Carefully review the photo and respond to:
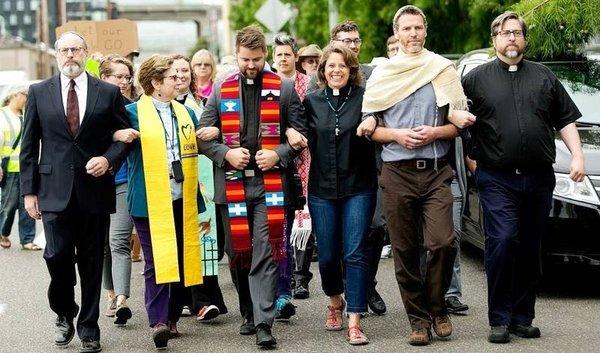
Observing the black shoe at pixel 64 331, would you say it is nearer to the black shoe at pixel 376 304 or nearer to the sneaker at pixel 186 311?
the sneaker at pixel 186 311

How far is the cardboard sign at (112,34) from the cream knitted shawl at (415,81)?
7.96 metres

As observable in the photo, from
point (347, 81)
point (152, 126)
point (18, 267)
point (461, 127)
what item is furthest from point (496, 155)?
point (18, 267)

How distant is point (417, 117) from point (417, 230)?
29.3 inches

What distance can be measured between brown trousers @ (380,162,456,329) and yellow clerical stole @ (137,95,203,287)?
1.30 m

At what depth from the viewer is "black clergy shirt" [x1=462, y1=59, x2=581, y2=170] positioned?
8414 mm

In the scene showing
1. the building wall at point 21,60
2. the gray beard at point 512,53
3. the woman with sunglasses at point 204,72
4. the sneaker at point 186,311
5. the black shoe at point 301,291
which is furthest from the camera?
the building wall at point 21,60

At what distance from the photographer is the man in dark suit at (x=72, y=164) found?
8453 millimetres

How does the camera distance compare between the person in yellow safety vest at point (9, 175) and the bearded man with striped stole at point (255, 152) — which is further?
the person in yellow safety vest at point (9, 175)

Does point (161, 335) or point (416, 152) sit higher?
point (416, 152)

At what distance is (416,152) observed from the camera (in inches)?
329

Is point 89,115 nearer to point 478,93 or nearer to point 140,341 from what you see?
point 140,341

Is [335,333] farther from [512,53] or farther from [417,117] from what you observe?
[512,53]

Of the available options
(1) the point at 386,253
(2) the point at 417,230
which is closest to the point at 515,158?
(2) the point at 417,230

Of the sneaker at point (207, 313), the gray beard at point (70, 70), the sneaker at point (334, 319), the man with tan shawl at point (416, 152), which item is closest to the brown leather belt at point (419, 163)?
the man with tan shawl at point (416, 152)
